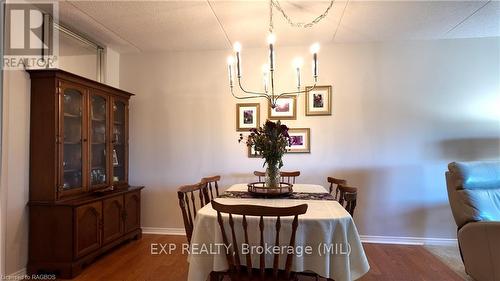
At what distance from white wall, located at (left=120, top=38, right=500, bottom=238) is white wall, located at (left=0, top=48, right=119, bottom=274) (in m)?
1.31

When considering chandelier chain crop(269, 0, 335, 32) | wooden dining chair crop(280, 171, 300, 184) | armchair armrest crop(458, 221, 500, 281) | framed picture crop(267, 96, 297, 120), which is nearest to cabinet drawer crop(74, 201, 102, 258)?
wooden dining chair crop(280, 171, 300, 184)

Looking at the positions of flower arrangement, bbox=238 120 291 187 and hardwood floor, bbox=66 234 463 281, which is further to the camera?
hardwood floor, bbox=66 234 463 281

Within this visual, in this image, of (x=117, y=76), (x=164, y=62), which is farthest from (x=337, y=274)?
(x=117, y=76)

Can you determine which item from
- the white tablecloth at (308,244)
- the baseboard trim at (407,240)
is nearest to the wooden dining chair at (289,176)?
the baseboard trim at (407,240)

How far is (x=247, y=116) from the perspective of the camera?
3.44 meters


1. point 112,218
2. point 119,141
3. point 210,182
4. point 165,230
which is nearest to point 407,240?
point 210,182

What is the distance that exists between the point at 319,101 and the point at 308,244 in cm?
213

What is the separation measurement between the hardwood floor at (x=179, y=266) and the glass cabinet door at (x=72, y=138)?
0.80 m

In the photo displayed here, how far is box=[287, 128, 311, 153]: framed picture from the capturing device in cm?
334

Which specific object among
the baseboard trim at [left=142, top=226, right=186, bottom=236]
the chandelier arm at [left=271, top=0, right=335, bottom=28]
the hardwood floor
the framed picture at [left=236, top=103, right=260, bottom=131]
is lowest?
the hardwood floor

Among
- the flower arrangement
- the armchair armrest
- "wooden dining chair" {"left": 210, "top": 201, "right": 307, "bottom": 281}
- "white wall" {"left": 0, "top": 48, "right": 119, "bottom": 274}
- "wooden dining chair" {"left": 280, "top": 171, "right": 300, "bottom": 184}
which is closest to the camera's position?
"wooden dining chair" {"left": 210, "top": 201, "right": 307, "bottom": 281}

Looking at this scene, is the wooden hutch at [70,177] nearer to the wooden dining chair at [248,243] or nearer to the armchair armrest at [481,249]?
the wooden dining chair at [248,243]

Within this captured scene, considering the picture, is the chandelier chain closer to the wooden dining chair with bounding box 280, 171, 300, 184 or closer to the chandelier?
the chandelier

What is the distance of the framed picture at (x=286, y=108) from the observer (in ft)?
11.1
